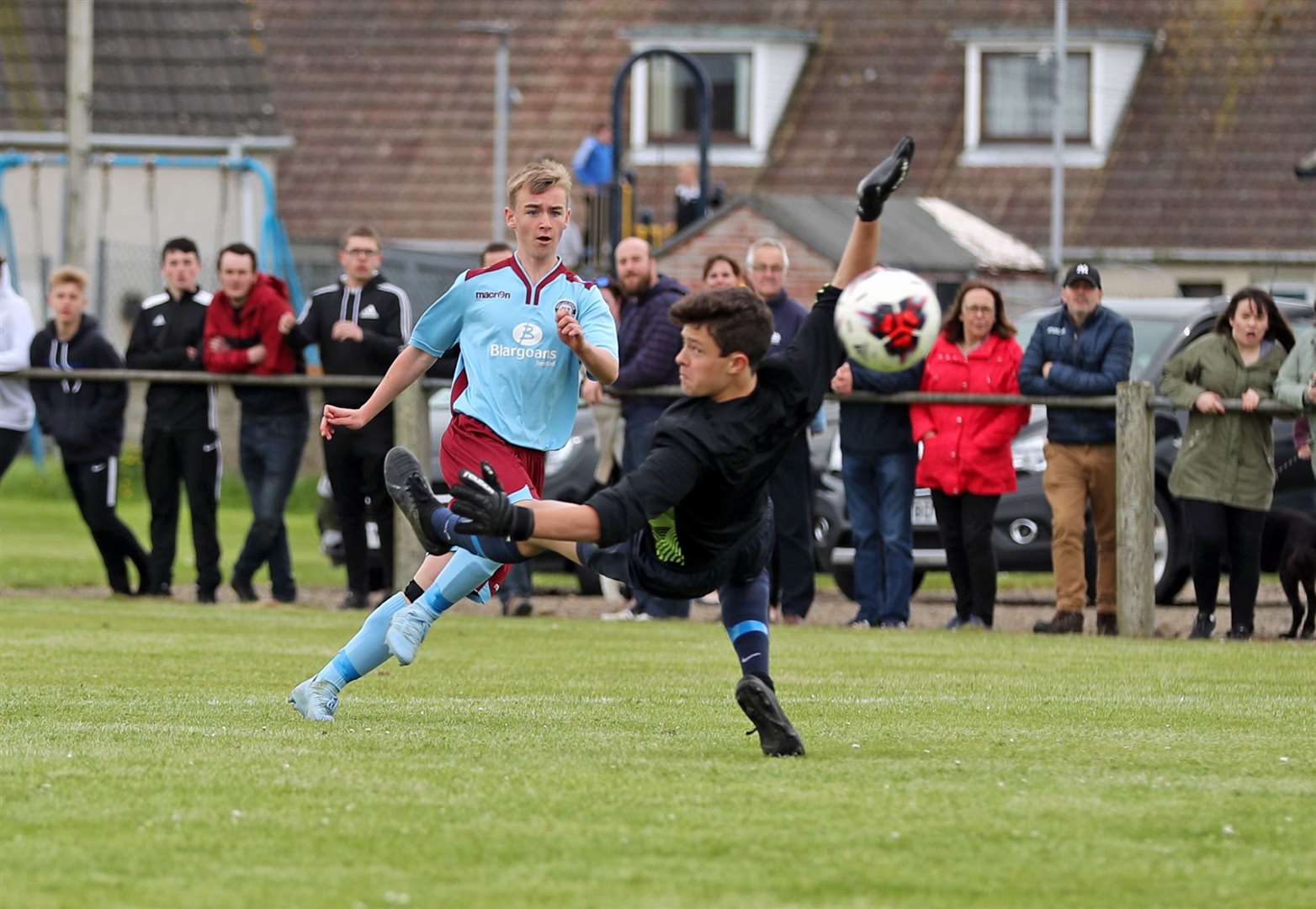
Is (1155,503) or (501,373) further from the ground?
(501,373)

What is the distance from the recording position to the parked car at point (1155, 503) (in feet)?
51.0

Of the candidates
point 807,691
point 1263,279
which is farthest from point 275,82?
point 807,691

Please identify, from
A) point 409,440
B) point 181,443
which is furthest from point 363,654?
point 181,443

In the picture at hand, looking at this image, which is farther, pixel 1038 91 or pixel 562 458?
pixel 1038 91

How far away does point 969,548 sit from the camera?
45.4 ft

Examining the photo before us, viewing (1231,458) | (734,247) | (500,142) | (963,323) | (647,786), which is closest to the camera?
(647,786)

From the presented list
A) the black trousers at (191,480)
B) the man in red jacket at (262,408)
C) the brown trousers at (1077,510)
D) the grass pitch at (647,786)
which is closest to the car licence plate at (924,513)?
the brown trousers at (1077,510)

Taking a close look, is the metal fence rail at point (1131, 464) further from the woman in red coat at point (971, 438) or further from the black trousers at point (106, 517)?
the black trousers at point (106, 517)

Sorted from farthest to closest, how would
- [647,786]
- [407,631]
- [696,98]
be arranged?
[696,98] < [407,631] < [647,786]

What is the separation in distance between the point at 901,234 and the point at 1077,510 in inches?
455

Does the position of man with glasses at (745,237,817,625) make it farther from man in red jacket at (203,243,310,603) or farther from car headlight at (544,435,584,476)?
man in red jacket at (203,243,310,603)

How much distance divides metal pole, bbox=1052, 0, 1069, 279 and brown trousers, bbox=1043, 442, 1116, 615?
62.5 ft

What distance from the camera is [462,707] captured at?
9047mm

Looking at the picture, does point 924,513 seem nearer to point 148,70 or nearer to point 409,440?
point 409,440
